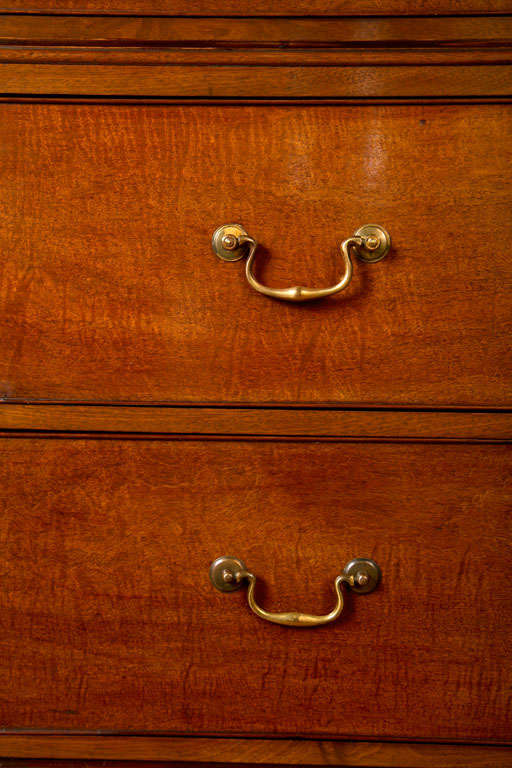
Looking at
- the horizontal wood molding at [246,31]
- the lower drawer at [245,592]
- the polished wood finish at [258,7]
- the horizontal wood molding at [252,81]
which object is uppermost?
the polished wood finish at [258,7]

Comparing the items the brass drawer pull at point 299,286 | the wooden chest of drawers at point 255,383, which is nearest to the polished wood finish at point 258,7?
the wooden chest of drawers at point 255,383

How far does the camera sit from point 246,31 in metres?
0.49

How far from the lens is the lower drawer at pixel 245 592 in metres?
0.51

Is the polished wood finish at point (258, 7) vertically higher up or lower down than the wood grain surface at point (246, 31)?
higher up

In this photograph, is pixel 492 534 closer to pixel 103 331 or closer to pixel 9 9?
pixel 103 331

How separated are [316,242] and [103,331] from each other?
17 centimetres

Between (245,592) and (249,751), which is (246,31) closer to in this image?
(245,592)

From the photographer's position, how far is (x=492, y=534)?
0.51 metres

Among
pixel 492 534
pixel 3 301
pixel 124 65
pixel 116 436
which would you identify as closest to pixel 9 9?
pixel 124 65

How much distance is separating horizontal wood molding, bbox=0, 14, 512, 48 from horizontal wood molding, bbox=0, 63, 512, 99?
0.02 meters

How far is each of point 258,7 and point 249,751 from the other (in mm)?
548

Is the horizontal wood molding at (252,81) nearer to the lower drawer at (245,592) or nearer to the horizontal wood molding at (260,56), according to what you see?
the horizontal wood molding at (260,56)

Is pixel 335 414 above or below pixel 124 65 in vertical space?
below

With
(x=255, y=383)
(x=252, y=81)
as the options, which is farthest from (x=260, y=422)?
(x=252, y=81)
